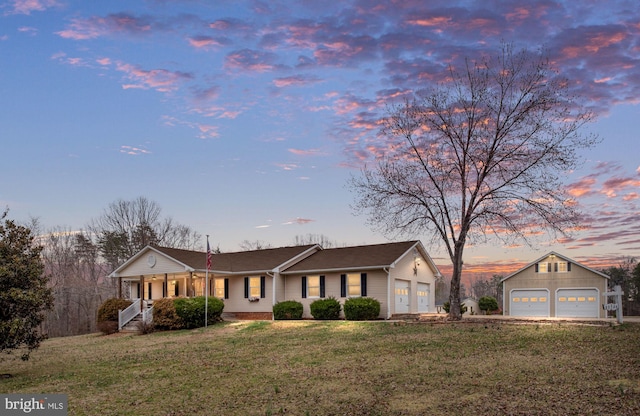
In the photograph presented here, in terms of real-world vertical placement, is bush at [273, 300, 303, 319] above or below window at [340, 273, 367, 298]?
below

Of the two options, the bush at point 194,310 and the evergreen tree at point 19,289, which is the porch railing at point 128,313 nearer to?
the bush at point 194,310

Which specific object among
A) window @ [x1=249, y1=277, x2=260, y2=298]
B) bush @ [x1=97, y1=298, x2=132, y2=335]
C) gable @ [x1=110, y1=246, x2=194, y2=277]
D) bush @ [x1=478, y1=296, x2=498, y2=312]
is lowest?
bush @ [x1=478, y1=296, x2=498, y2=312]

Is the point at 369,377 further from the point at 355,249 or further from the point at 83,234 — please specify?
the point at 83,234

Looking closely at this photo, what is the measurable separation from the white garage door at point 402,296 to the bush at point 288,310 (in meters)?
5.52

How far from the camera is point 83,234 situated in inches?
2201

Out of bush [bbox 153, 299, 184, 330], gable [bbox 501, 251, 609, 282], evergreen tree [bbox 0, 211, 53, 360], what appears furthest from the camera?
gable [bbox 501, 251, 609, 282]

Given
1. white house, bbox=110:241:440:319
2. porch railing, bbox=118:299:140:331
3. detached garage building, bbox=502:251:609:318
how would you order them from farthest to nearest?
detached garage building, bbox=502:251:609:318
porch railing, bbox=118:299:140:331
white house, bbox=110:241:440:319

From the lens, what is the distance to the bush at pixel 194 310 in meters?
28.7

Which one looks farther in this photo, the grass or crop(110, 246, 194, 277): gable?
crop(110, 246, 194, 277): gable

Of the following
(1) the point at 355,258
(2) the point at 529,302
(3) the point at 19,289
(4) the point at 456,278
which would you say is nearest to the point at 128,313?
(1) the point at 355,258

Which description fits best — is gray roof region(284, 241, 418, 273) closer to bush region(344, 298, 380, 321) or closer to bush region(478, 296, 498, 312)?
bush region(344, 298, 380, 321)

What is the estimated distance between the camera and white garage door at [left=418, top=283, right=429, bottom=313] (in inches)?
1316

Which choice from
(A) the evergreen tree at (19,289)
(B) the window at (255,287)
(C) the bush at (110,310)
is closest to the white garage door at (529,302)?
(B) the window at (255,287)

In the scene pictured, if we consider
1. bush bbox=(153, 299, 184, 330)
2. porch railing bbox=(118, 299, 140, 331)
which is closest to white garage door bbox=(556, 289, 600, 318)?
bush bbox=(153, 299, 184, 330)
